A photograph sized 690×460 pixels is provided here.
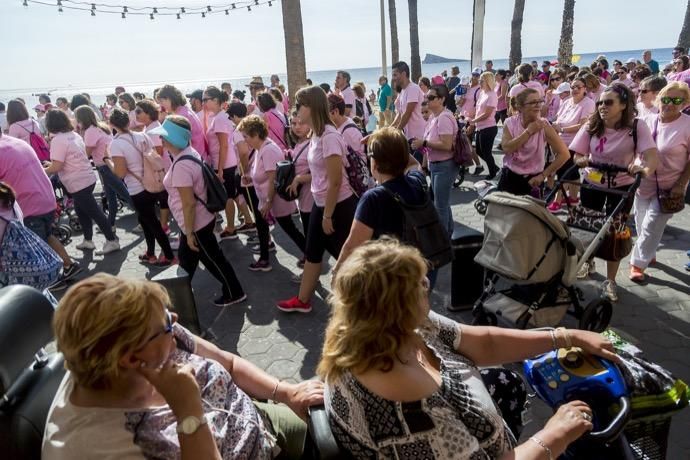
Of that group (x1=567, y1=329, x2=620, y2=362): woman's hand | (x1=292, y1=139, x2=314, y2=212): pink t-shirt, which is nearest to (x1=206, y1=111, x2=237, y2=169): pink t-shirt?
(x1=292, y1=139, x2=314, y2=212): pink t-shirt

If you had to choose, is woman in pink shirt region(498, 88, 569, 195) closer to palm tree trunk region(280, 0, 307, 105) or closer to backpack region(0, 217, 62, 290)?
backpack region(0, 217, 62, 290)

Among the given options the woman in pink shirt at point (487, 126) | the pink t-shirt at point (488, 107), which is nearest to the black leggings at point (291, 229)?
the woman in pink shirt at point (487, 126)

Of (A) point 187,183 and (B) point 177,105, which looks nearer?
(A) point 187,183

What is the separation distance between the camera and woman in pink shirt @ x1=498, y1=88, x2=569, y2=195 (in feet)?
14.0

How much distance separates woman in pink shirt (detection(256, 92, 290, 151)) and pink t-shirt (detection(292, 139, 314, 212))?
75.3 inches

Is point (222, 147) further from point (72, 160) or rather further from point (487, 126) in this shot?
point (487, 126)

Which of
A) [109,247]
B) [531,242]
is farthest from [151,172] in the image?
[531,242]

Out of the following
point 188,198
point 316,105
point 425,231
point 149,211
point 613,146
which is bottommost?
point 149,211

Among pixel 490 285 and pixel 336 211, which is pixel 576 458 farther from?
pixel 336 211

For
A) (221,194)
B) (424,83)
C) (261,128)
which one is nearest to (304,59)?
(424,83)

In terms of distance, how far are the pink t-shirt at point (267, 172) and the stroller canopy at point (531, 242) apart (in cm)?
242

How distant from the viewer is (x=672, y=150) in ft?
13.1

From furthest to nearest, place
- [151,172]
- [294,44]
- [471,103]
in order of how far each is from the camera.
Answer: [294,44], [471,103], [151,172]

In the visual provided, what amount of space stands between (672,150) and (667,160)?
0.31 feet
